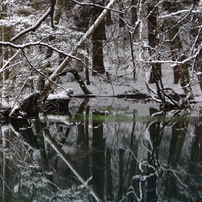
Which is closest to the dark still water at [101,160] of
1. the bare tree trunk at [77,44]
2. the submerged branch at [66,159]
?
the submerged branch at [66,159]

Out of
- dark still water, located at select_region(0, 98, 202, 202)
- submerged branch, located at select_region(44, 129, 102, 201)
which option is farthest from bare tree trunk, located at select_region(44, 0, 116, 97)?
submerged branch, located at select_region(44, 129, 102, 201)

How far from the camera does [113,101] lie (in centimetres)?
1603

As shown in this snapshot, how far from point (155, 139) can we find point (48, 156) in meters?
2.62

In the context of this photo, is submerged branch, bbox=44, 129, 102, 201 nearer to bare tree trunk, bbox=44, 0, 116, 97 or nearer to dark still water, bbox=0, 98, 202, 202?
dark still water, bbox=0, 98, 202, 202

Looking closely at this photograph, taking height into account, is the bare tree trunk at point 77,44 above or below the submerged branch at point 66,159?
above

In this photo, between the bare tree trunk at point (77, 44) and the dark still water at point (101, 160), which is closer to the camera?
the dark still water at point (101, 160)

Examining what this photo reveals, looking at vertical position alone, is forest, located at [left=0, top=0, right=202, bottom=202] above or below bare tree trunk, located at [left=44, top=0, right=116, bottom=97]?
below

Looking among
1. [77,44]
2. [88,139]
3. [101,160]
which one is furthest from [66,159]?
[77,44]

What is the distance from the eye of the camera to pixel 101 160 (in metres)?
5.86

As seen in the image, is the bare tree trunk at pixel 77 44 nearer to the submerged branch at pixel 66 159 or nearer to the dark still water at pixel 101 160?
the dark still water at pixel 101 160

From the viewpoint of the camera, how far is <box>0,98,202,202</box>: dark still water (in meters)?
4.40

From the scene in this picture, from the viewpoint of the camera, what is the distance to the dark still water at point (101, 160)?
4.40m

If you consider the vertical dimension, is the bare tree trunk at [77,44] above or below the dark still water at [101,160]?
above

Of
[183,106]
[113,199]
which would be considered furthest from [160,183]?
[183,106]
